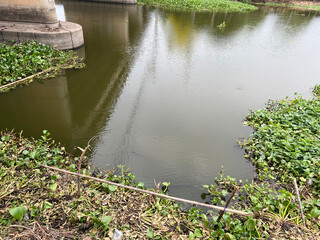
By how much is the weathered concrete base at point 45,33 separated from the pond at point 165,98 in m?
0.53

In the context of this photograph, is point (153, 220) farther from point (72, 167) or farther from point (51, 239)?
point (72, 167)

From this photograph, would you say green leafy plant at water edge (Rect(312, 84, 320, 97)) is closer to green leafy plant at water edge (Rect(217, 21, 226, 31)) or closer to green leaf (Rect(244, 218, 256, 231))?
green leaf (Rect(244, 218, 256, 231))

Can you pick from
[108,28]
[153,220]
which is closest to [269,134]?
[153,220]

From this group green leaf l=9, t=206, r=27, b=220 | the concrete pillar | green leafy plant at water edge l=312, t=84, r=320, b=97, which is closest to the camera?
green leaf l=9, t=206, r=27, b=220

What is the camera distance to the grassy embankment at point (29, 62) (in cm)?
513

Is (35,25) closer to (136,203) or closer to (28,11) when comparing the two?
(28,11)

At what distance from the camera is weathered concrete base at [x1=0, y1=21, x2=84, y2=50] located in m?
6.55

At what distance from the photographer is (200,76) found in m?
6.40

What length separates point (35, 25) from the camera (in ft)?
23.3

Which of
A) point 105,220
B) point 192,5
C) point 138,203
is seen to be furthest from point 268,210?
point 192,5

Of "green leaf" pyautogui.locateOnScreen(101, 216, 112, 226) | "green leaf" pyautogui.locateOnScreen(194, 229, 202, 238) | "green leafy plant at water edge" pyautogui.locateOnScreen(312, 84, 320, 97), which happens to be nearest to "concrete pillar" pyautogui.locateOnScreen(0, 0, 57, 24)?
"green leaf" pyautogui.locateOnScreen(101, 216, 112, 226)

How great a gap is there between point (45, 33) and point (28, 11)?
1219mm

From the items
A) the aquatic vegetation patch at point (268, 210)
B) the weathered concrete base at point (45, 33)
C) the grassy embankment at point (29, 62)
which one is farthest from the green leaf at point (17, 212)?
the weathered concrete base at point (45, 33)

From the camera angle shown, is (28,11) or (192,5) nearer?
(28,11)
